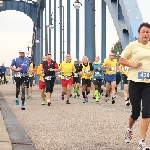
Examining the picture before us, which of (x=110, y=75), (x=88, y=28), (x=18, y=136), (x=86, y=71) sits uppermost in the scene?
(x=88, y=28)

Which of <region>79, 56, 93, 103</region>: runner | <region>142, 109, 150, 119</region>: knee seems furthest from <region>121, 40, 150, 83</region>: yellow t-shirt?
<region>79, 56, 93, 103</region>: runner

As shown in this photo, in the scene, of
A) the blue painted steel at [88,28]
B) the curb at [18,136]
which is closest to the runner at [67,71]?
the curb at [18,136]

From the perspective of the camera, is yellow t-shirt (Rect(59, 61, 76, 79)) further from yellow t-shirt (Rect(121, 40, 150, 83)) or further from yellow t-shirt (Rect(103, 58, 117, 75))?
yellow t-shirt (Rect(121, 40, 150, 83))

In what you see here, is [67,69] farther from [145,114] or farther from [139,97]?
[145,114]

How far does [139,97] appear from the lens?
24.3 feet

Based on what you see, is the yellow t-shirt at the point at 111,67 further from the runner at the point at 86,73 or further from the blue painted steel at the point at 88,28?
the blue painted steel at the point at 88,28

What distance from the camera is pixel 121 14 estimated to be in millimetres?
23406

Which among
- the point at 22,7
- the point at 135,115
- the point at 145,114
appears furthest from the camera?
the point at 22,7

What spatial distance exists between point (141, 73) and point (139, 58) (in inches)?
8.3

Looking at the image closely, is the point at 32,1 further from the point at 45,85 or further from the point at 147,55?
the point at 147,55

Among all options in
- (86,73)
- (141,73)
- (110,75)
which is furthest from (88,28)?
(141,73)

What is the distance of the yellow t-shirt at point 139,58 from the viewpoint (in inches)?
285

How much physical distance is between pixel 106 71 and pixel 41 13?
46212mm

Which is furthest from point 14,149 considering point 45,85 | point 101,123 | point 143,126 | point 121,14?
point 121,14
